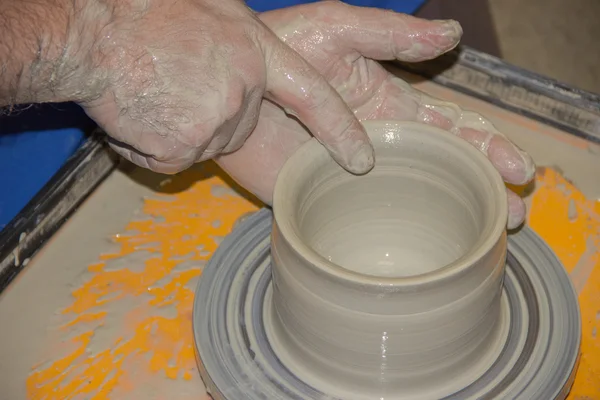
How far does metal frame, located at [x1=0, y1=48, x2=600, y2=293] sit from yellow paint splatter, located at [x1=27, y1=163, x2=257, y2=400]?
129 mm

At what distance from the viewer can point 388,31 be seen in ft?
4.65

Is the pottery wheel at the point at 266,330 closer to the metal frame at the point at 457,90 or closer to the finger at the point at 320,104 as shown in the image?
the finger at the point at 320,104

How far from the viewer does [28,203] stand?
1.62 meters

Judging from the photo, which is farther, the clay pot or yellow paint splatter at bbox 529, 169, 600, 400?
yellow paint splatter at bbox 529, 169, 600, 400

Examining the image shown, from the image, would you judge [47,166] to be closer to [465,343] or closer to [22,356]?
[22,356]

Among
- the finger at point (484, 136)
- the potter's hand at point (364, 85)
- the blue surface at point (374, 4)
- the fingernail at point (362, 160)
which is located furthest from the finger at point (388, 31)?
the blue surface at point (374, 4)

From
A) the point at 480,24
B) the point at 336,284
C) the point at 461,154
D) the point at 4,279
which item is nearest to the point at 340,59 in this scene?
the point at 461,154

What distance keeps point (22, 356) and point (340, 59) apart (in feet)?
2.52

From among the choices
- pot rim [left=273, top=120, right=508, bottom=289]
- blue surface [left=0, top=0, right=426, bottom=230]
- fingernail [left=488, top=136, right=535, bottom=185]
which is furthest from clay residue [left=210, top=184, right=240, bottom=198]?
fingernail [left=488, top=136, right=535, bottom=185]

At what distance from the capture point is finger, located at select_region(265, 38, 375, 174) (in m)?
1.30

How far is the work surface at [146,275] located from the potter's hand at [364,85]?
0.19 metres

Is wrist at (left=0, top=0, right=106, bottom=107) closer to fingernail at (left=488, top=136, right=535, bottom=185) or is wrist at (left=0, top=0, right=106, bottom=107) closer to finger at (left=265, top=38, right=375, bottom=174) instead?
finger at (left=265, top=38, right=375, bottom=174)

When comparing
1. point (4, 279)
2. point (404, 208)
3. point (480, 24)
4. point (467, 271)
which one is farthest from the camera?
point (480, 24)

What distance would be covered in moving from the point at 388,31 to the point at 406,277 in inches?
19.3
